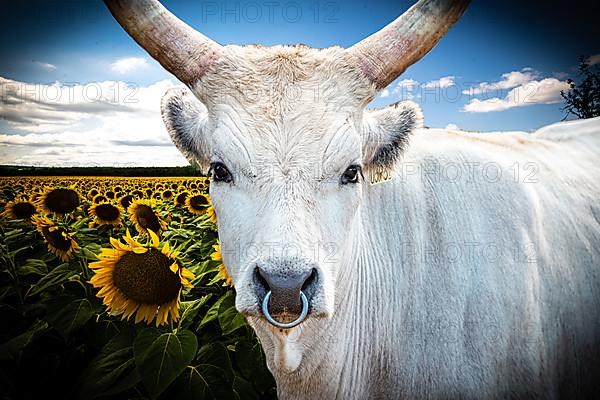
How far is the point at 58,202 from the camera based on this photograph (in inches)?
188

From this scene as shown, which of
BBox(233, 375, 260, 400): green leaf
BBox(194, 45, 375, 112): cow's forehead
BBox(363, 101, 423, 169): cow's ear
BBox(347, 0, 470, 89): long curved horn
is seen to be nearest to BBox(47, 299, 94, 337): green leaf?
BBox(233, 375, 260, 400): green leaf

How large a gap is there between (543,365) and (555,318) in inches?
16.4

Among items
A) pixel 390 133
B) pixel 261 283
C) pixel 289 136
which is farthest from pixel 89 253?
pixel 390 133

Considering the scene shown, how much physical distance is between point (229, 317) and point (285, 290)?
5.10 ft

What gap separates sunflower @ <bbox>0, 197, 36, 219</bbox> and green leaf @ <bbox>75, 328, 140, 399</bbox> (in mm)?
2860

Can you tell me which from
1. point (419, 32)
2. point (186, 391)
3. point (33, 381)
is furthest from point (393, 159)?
point (33, 381)

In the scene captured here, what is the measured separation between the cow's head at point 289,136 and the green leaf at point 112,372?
3.62ft

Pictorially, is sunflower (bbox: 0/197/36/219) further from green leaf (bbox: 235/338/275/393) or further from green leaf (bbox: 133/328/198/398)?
green leaf (bbox: 235/338/275/393)

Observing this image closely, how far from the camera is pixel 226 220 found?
2.44 m

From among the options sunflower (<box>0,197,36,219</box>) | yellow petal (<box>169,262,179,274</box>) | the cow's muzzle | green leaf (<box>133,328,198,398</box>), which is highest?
sunflower (<box>0,197,36,219</box>)

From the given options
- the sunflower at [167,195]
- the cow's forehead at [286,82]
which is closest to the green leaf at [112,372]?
the cow's forehead at [286,82]

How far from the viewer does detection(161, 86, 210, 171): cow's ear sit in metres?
3.03

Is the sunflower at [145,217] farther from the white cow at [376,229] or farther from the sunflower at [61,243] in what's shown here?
the white cow at [376,229]

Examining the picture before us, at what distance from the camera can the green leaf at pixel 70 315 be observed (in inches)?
117
